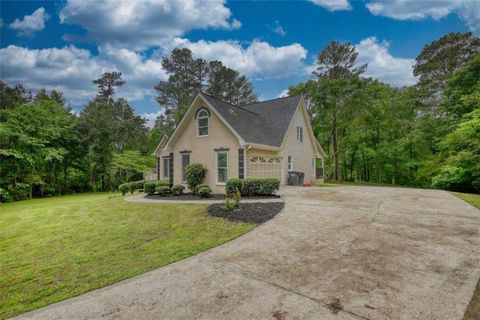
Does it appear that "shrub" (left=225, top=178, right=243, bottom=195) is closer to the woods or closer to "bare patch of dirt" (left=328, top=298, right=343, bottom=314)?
"bare patch of dirt" (left=328, top=298, right=343, bottom=314)

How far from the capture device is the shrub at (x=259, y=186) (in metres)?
11.3

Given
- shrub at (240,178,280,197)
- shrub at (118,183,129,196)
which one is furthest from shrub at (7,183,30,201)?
shrub at (240,178,280,197)

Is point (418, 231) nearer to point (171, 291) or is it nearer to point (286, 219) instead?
point (286, 219)

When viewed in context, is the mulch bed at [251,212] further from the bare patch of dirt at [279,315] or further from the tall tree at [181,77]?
the tall tree at [181,77]

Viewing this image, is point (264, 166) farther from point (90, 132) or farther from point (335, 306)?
point (90, 132)

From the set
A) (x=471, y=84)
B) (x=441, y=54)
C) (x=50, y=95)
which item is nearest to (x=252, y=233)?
(x=471, y=84)

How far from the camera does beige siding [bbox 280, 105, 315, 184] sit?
17.3m

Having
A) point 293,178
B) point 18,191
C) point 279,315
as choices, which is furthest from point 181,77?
point 279,315

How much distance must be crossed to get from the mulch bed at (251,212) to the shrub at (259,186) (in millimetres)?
2230

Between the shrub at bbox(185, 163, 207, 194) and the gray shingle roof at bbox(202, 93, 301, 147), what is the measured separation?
313 cm

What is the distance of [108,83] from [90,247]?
39.5 m

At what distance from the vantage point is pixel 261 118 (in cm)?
1891

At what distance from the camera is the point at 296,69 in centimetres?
2869

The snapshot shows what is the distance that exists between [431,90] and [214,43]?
22574 millimetres
